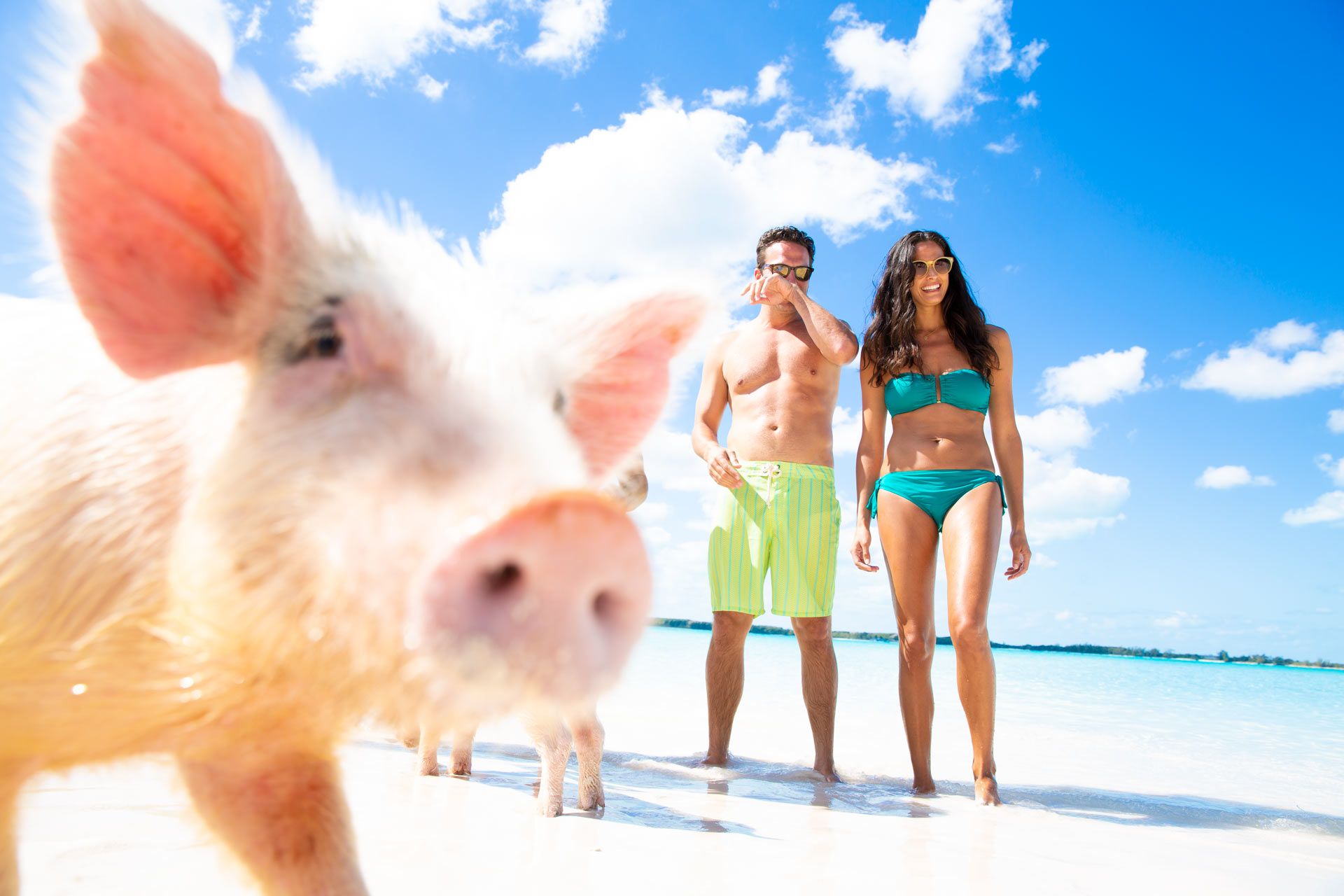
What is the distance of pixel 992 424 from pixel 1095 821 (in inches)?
82.9

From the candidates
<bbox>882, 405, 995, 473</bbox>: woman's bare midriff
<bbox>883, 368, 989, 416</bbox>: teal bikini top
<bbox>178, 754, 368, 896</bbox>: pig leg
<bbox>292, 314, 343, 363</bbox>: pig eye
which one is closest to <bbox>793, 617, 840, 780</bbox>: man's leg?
<bbox>882, 405, 995, 473</bbox>: woman's bare midriff

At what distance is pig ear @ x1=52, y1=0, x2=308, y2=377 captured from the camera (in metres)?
1.28

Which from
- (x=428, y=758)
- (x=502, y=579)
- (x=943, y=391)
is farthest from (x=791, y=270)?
(x=502, y=579)

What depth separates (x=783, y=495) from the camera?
17.0 feet

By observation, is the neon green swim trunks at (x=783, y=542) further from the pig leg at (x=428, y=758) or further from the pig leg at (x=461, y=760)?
the pig leg at (x=428, y=758)

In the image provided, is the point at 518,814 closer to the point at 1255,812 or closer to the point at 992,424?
the point at 992,424

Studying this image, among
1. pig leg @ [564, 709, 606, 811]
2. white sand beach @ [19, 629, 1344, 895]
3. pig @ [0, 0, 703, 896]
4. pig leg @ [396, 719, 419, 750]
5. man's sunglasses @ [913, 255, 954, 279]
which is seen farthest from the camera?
man's sunglasses @ [913, 255, 954, 279]

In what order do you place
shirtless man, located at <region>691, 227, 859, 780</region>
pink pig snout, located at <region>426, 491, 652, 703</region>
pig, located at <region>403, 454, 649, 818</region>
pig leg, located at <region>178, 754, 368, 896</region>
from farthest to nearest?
shirtless man, located at <region>691, 227, 859, 780</region> < pig, located at <region>403, 454, 649, 818</region> < pig leg, located at <region>178, 754, 368, 896</region> < pink pig snout, located at <region>426, 491, 652, 703</region>

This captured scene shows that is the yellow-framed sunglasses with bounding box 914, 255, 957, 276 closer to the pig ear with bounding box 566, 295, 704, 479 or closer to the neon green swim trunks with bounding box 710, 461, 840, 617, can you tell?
the neon green swim trunks with bounding box 710, 461, 840, 617

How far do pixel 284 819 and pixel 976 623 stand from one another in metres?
3.50

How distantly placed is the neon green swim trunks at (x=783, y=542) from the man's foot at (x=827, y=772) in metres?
0.87

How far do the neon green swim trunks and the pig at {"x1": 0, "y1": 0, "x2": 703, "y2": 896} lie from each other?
383 cm

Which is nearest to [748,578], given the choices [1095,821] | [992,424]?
[992,424]

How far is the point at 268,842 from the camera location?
1507 mm
